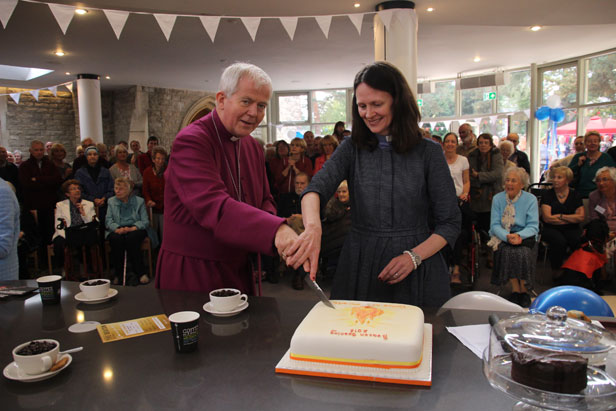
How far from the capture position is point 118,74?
1107 centimetres

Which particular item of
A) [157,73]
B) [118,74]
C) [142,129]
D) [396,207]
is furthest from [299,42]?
[396,207]

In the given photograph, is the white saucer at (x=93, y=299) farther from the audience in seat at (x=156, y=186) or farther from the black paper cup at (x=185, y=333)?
the audience in seat at (x=156, y=186)

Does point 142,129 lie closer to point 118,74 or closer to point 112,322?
point 118,74

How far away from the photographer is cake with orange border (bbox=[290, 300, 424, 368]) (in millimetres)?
1023

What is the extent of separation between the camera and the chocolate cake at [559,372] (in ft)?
2.56

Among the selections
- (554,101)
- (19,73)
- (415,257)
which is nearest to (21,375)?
(415,257)

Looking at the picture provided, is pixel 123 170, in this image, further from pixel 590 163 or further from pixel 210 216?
pixel 590 163

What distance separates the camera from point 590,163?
5.91 m

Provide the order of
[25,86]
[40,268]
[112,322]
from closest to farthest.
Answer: [112,322] < [40,268] < [25,86]

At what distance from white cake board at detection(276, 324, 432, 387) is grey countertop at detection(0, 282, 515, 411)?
13 millimetres

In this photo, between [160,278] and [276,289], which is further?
[276,289]

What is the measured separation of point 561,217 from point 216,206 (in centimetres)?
453

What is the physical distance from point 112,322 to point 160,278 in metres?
0.38

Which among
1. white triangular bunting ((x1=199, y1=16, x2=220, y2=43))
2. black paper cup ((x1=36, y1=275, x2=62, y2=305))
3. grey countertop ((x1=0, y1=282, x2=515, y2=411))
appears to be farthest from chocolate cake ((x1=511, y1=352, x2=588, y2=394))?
white triangular bunting ((x1=199, y1=16, x2=220, y2=43))
